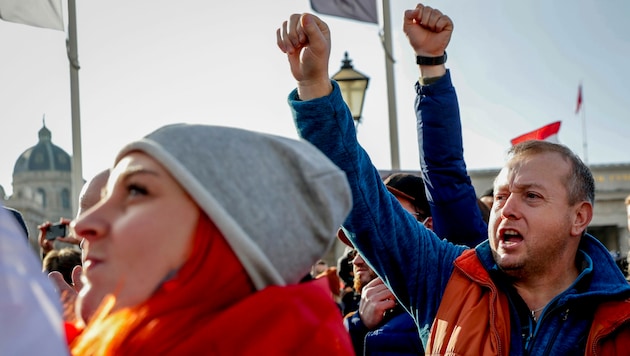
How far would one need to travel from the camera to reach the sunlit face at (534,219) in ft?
8.26

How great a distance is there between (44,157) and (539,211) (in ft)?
317

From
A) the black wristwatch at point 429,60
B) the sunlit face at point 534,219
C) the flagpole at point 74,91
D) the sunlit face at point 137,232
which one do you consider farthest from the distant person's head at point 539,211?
the flagpole at point 74,91

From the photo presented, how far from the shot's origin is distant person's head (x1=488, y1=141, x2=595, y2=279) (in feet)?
8.28

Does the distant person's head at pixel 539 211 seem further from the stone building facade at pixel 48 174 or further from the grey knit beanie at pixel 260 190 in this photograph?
the stone building facade at pixel 48 174

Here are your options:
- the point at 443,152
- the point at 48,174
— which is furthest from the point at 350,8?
the point at 48,174

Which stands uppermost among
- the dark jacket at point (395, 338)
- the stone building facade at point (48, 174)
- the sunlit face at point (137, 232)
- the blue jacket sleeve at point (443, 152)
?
the sunlit face at point (137, 232)

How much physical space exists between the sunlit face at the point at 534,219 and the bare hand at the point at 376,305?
86 cm

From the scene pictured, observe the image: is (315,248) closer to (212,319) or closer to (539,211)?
(212,319)

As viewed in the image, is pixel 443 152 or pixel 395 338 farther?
pixel 395 338

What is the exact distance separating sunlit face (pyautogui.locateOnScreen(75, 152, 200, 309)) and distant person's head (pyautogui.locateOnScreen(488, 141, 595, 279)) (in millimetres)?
1478

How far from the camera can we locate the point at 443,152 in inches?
111

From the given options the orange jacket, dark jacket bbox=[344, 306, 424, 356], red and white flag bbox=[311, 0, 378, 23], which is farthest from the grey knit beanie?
red and white flag bbox=[311, 0, 378, 23]

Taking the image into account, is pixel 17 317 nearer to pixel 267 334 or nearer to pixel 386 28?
pixel 267 334

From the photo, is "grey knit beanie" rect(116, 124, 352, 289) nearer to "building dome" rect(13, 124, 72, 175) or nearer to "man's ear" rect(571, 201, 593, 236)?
"man's ear" rect(571, 201, 593, 236)
